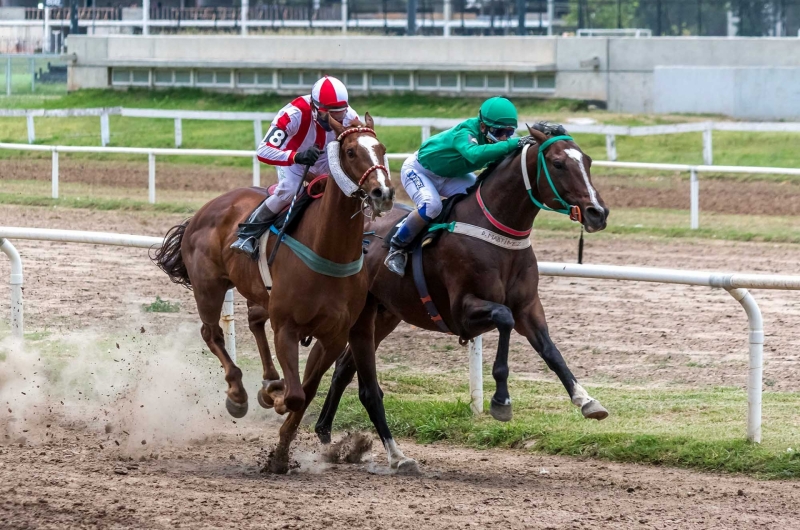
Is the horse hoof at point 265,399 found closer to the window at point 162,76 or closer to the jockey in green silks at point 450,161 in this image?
the jockey in green silks at point 450,161

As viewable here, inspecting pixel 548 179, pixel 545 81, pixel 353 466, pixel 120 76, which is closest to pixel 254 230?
pixel 353 466

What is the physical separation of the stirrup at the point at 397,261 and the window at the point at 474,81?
18452mm

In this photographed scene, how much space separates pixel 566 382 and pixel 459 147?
4.74 ft

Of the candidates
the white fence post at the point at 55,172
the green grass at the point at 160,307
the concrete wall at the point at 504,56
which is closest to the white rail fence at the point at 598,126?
the concrete wall at the point at 504,56

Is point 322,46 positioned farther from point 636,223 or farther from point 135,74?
point 636,223

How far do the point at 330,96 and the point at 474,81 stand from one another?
1915 centimetres

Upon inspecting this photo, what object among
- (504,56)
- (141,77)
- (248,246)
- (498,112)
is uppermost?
(504,56)

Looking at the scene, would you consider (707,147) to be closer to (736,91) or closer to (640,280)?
(736,91)

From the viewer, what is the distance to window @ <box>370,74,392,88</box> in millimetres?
25844

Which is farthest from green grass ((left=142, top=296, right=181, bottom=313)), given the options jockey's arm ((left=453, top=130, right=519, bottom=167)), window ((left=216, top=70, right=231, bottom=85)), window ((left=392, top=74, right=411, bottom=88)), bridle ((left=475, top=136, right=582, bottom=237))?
window ((left=216, top=70, right=231, bottom=85))

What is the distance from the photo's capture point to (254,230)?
628 cm

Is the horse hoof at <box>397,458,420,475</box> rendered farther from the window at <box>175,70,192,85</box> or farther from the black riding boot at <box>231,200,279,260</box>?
the window at <box>175,70,192,85</box>

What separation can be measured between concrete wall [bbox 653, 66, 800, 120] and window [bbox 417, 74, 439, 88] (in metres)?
4.98

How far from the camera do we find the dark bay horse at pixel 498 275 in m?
5.93
